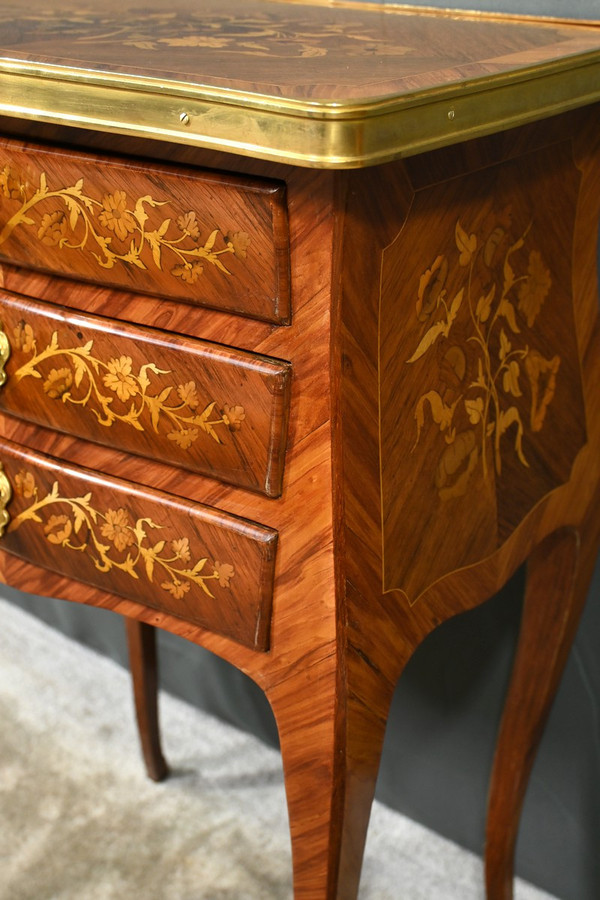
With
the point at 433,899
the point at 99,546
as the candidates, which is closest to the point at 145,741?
the point at 433,899

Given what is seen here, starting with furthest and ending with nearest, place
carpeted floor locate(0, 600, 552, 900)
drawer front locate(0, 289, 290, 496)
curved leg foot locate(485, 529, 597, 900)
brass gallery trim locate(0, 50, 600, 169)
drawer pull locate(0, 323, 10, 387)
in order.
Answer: carpeted floor locate(0, 600, 552, 900), curved leg foot locate(485, 529, 597, 900), drawer pull locate(0, 323, 10, 387), drawer front locate(0, 289, 290, 496), brass gallery trim locate(0, 50, 600, 169)

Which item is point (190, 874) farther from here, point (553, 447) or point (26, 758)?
point (553, 447)

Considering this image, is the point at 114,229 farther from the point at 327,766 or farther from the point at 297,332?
Answer: the point at 327,766

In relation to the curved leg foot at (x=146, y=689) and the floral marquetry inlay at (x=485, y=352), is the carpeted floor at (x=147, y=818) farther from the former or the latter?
the floral marquetry inlay at (x=485, y=352)

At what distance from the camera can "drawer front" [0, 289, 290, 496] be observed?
600mm

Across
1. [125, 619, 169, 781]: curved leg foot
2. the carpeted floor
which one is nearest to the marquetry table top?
[125, 619, 169, 781]: curved leg foot

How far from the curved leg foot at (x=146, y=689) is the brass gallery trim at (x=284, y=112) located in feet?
2.43

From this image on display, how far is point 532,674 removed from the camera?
976 millimetres

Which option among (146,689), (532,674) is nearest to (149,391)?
(532,674)

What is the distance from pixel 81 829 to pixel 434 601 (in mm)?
718

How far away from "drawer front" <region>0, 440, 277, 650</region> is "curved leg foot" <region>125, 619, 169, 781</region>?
0.47 metres

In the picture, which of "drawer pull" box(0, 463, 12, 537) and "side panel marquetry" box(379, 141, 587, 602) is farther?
"drawer pull" box(0, 463, 12, 537)

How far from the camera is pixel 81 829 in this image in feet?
4.01

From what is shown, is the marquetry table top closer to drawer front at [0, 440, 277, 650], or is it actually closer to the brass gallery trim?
the brass gallery trim
